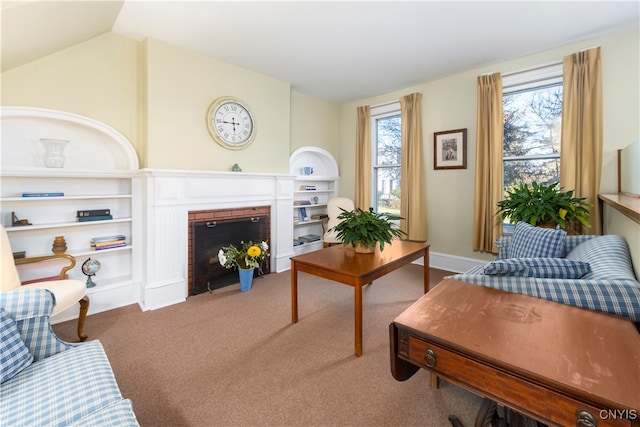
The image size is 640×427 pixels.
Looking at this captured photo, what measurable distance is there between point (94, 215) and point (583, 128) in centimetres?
526

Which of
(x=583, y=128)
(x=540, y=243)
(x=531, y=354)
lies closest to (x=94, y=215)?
(x=531, y=354)

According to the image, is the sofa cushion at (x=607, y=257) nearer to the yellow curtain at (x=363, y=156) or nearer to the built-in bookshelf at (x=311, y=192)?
the yellow curtain at (x=363, y=156)

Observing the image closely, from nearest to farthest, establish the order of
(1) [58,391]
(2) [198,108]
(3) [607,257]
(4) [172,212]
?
(1) [58,391], (3) [607,257], (4) [172,212], (2) [198,108]

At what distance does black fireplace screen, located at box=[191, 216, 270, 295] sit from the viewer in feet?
10.8

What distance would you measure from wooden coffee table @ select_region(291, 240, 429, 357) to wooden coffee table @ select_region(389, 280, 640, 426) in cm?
86

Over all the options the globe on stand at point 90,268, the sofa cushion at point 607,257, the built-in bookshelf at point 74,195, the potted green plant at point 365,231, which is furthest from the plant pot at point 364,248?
the globe on stand at point 90,268

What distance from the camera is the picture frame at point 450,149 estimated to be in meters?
3.95

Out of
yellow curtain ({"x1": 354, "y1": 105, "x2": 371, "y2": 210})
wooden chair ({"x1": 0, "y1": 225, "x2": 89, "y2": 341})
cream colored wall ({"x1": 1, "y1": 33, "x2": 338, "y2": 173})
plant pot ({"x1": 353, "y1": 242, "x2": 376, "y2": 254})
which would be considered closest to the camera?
wooden chair ({"x1": 0, "y1": 225, "x2": 89, "y2": 341})

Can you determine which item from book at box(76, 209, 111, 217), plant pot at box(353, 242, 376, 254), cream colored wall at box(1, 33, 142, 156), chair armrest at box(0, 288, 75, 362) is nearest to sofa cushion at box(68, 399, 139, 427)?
chair armrest at box(0, 288, 75, 362)

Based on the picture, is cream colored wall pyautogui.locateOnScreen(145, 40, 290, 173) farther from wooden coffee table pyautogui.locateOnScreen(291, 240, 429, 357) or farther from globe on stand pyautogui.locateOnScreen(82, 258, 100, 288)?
wooden coffee table pyautogui.locateOnScreen(291, 240, 429, 357)

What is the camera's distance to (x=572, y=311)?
1.14 meters

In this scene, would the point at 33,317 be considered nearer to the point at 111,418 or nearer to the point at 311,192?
the point at 111,418

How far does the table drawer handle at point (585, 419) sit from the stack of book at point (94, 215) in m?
3.62

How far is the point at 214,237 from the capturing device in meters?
3.47
